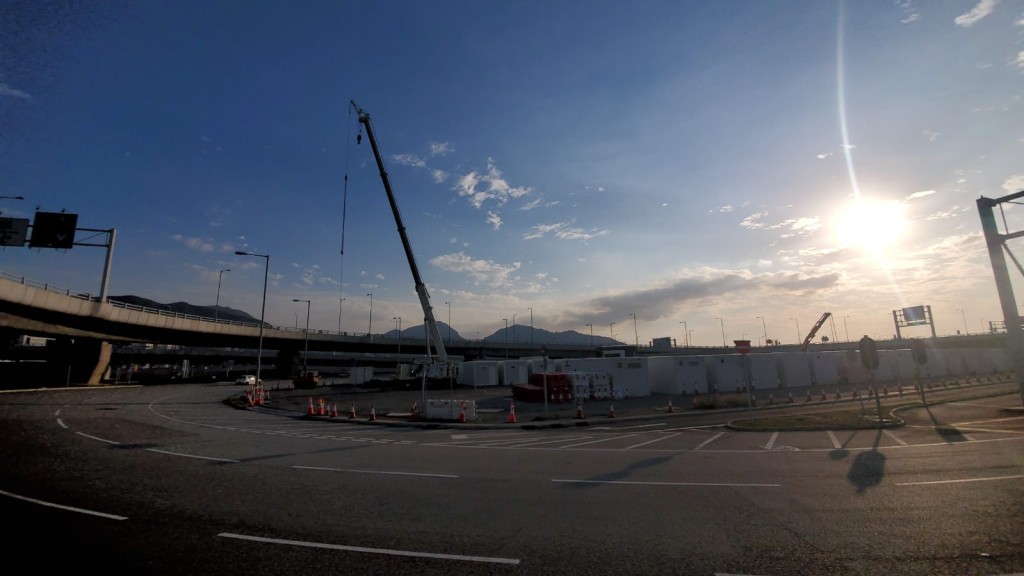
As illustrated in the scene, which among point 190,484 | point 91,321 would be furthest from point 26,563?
point 91,321

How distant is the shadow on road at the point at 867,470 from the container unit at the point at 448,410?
17931 millimetres

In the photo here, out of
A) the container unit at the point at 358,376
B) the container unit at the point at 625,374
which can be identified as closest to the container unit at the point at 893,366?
the container unit at the point at 625,374

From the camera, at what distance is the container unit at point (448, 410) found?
84.3ft

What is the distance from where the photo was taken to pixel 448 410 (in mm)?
25953

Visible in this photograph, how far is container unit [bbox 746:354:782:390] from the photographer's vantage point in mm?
43438

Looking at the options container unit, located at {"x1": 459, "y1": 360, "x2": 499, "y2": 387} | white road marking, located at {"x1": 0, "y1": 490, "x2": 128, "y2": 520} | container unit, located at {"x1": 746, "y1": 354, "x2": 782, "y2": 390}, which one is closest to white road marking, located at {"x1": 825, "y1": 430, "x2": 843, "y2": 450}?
white road marking, located at {"x1": 0, "y1": 490, "x2": 128, "y2": 520}

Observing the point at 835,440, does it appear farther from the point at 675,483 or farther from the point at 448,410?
the point at 448,410

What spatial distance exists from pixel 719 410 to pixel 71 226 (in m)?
35.6

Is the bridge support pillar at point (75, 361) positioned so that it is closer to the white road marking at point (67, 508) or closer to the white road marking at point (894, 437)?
the white road marking at point (67, 508)

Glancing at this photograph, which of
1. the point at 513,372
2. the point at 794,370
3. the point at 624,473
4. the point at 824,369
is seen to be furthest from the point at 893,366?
the point at 624,473

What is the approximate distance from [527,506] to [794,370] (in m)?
47.0

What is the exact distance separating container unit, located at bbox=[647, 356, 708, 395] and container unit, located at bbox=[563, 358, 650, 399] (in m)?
1.34

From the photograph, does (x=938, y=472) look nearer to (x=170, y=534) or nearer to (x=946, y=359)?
(x=170, y=534)

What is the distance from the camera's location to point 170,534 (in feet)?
21.9
